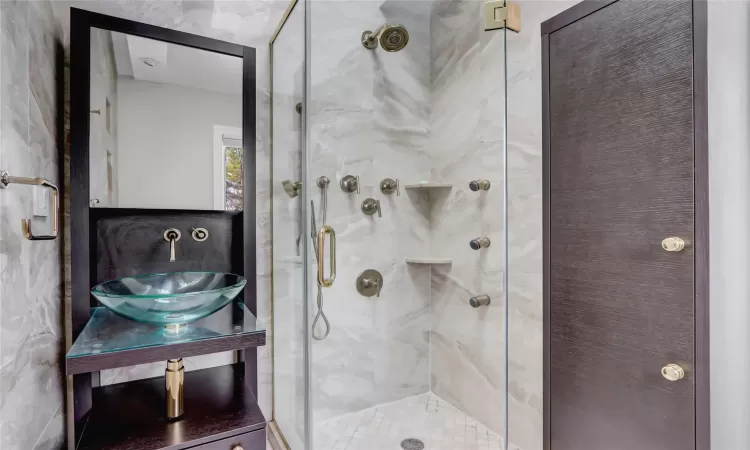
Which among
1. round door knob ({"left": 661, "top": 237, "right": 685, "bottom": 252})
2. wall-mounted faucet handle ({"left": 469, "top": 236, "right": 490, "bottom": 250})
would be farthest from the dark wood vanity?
round door knob ({"left": 661, "top": 237, "right": 685, "bottom": 252})

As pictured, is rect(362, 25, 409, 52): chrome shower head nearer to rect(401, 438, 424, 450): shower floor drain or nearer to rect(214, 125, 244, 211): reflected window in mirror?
rect(214, 125, 244, 211): reflected window in mirror

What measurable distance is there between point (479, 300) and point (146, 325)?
4.30ft

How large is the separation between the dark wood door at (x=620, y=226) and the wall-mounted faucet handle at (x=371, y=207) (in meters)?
0.74

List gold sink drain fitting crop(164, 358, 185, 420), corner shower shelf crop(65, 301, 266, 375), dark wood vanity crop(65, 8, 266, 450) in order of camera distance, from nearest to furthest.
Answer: corner shower shelf crop(65, 301, 266, 375) < dark wood vanity crop(65, 8, 266, 450) < gold sink drain fitting crop(164, 358, 185, 420)

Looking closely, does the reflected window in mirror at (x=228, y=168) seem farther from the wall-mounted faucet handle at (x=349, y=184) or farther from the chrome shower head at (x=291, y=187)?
the wall-mounted faucet handle at (x=349, y=184)

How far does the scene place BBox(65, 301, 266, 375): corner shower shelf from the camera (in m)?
1.04

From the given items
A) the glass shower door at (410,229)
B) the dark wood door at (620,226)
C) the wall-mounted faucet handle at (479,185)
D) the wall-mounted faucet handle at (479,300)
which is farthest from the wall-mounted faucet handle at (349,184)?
Result: the dark wood door at (620,226)

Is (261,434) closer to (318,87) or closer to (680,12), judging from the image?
(318,87)

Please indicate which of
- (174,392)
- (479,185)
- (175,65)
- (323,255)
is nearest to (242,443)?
(174,392)

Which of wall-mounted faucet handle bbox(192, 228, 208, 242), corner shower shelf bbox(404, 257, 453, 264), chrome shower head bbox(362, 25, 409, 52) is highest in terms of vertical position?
chrome shower head bbox(362, 25, 409, 52)

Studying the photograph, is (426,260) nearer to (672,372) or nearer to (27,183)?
(672,372)

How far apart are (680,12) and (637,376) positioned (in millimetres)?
1213

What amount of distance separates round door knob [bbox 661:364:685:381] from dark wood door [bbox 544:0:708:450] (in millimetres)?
12

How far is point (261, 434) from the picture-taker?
1.26m
